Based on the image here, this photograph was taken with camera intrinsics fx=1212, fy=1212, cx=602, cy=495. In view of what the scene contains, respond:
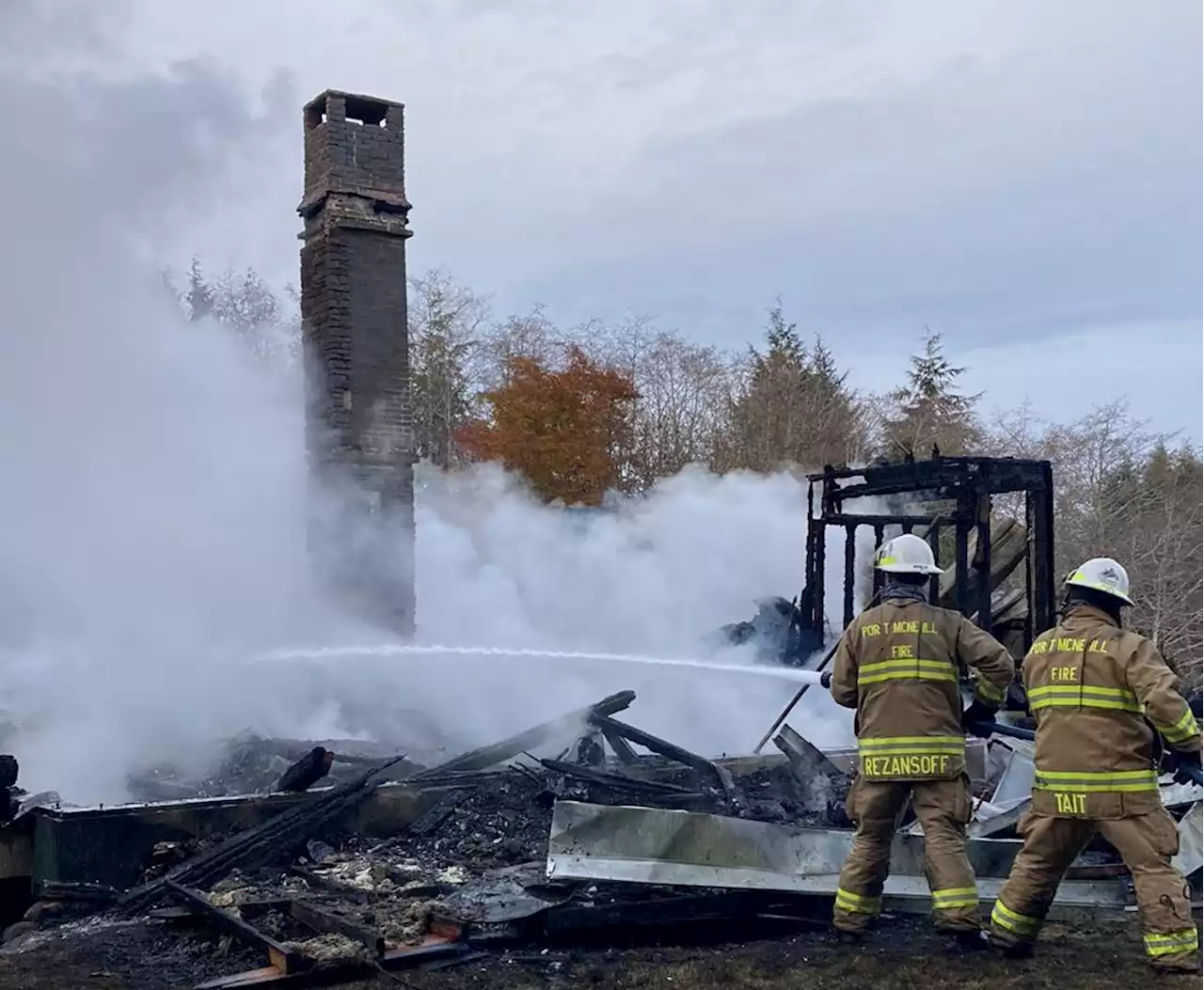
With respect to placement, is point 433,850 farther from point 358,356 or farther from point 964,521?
point 358,356

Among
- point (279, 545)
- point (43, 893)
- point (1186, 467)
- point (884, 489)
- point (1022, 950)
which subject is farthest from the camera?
point (1186, 467)

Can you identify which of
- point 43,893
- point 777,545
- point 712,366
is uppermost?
point 712,366

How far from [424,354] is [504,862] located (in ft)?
96.3

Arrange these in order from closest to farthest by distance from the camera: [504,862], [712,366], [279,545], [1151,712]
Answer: [1151,712]
[504,862]
[279,545]
[712,366]

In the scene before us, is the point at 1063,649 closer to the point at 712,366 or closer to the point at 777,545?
the point at 777,545

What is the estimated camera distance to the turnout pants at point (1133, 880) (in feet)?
17.0

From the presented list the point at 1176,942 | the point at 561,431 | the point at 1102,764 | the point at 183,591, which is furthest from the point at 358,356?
the point at 561,431

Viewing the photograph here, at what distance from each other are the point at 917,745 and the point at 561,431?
23.1 m

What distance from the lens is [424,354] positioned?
3559 centimetres

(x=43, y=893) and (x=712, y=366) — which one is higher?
(x=712, y=366)

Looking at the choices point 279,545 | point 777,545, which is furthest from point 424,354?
point 279,545

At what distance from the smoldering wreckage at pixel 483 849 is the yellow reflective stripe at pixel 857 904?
0.31 meters

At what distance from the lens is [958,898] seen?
18.4 feet

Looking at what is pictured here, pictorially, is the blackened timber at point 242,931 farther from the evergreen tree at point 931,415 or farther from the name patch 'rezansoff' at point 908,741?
the evergreen tree at point 931,415
